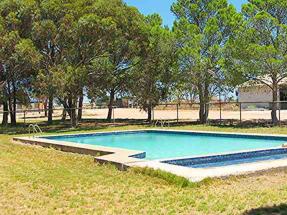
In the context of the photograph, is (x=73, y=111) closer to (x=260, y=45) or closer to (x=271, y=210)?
(x=260, y=45)

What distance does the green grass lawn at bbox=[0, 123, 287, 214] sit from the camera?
619 centimetres

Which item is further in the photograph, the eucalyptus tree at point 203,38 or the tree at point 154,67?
the tree at point 154,67

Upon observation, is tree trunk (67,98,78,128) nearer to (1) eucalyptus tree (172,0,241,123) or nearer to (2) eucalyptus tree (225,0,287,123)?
(1) eucalyptus tree (172,0,241,123)

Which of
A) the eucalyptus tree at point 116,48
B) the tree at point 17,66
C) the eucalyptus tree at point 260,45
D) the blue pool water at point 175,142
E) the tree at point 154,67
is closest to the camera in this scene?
the blue pool water at point 175,142

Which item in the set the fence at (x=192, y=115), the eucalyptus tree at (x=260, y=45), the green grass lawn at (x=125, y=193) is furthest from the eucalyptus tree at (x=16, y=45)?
the green grass lawn at (x=125, y=193)

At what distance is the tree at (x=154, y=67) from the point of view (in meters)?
26.6

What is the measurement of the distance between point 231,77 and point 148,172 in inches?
659

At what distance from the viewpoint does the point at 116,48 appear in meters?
26.5

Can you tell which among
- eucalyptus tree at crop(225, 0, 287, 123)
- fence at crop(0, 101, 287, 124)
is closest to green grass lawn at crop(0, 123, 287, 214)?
eucalyptus tree at crop(225, 0, 287, 123)

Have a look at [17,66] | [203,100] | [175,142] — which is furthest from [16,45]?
[203,100]

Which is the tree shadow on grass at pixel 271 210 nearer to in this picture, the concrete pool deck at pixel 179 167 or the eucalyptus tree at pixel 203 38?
the concrete pool deck at pixel 179 167

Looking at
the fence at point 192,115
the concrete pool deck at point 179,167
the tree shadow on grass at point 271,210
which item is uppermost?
the fence at point 192,115

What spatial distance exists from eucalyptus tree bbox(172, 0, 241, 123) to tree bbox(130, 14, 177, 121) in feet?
2.76

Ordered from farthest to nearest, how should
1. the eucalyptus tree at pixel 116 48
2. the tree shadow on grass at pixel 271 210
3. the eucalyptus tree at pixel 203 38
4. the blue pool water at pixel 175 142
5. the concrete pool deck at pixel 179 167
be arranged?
the eucalyptus tree at pixel 203 38 → the eucalyptus tree at pixel 116 48 → the blue pool water at pixel 175 142 → the concrete pool deck at pixel 179 167 → the tree shadow on grass at pixel 271 210
